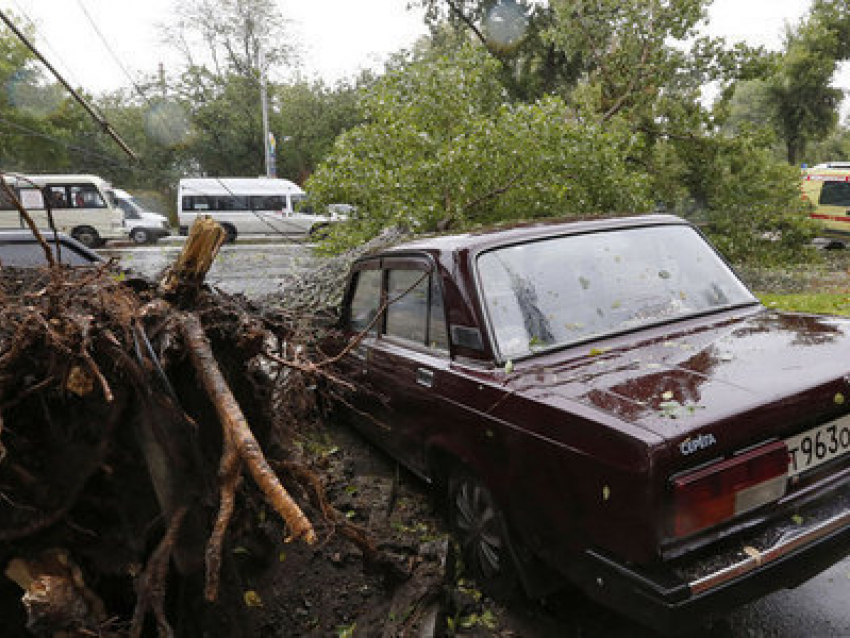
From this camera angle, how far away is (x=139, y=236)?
84.7 ft

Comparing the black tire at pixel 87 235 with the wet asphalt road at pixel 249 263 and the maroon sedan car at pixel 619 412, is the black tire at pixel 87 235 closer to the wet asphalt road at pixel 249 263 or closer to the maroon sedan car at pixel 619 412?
the wet asphalt road at pixel 249 263

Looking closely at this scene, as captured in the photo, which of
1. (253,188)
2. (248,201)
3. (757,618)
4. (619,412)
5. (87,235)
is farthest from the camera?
(253,188)

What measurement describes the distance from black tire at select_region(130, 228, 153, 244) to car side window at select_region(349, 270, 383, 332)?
2455 cm

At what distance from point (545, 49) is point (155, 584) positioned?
73.8 feet

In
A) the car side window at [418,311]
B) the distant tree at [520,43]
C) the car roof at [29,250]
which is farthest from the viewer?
the distant tree at [520,43]

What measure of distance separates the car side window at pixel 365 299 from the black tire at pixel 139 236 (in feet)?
80.5

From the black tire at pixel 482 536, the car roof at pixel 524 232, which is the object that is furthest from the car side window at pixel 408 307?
the black tire at pixel 482 536

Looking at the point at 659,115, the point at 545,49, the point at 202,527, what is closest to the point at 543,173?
the point at 659,115

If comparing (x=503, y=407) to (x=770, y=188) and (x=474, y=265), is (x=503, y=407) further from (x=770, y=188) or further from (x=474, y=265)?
(x=770, y=188)

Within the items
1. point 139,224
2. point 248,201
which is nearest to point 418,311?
point 248,201

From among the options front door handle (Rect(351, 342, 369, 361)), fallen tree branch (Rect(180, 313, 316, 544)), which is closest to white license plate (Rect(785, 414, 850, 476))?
fallen tree branch (Rect(180, 313, 316, 544))

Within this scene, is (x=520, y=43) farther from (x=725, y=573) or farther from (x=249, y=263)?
(x=725, y=573)

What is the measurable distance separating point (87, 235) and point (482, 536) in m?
25.2

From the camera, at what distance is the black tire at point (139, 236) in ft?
84.5
